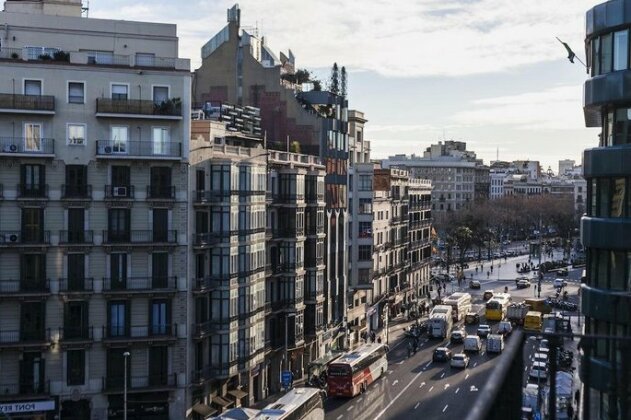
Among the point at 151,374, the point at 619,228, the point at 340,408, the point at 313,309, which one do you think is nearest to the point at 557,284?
the point at 313,309

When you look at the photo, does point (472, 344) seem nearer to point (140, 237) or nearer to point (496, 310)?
A: point (496, 310)

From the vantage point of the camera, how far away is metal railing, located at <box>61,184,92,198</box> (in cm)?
5134

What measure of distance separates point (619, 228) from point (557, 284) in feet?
366

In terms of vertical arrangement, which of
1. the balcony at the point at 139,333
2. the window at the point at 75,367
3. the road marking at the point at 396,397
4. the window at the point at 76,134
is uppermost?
the window at the point at 76,134

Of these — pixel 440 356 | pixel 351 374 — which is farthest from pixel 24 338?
pixel 440 356

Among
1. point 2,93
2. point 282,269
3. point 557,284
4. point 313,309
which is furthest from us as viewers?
point 557,284

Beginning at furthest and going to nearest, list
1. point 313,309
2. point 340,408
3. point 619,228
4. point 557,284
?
1. point 557,284
2. point 313,309
3. point 340,408
4. point 619,228

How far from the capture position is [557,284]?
136 meters

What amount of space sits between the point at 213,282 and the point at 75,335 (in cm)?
955

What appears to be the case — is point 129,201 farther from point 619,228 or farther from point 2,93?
point 619,228

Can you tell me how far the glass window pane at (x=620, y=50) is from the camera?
2888 centimetres

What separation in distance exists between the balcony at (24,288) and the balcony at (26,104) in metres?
9.95

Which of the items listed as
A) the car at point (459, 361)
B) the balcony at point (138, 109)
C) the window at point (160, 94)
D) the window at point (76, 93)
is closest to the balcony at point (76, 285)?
the balcony at point (138, 109)

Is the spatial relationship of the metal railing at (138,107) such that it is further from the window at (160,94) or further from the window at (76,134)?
the window at (76,134)
